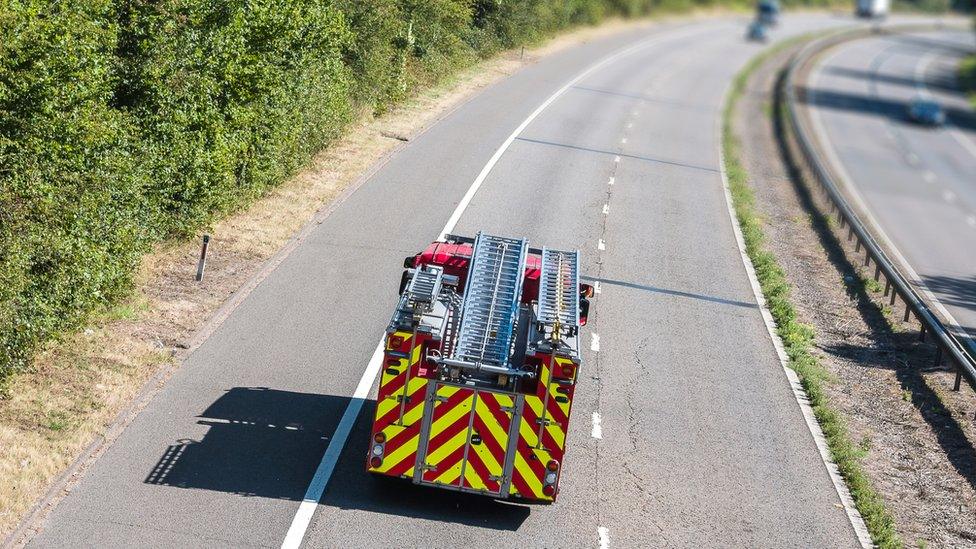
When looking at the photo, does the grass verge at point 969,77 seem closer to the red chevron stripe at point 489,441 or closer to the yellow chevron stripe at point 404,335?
the red chevron stripe at point 489,441

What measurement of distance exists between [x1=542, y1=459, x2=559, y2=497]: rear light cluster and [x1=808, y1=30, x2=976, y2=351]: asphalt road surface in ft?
48.3

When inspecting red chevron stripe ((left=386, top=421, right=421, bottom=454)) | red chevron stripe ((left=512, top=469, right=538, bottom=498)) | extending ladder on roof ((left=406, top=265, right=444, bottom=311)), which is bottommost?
red chevron stripe ((left=512, top=469, right=538, bottom=498))

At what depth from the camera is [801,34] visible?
104 metres

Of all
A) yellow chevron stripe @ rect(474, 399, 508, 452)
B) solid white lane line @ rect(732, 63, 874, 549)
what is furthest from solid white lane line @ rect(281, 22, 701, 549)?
solid white lane line @ rect(732, 63, 874, 549)

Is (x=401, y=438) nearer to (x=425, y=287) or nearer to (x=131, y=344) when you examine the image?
(x=425, y=287)

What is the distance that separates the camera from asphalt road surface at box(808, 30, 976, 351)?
33.9 metres

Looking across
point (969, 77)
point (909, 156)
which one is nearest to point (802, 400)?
point (909, 156)

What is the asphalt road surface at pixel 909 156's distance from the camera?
3388 centimetres

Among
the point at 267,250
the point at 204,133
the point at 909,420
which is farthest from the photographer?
the point at 267,250

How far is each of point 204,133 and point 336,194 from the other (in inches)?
262

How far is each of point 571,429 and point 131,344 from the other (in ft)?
22.2

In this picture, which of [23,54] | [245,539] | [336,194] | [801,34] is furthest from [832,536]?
[801,34]

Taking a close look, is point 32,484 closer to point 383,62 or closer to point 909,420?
point 909,420

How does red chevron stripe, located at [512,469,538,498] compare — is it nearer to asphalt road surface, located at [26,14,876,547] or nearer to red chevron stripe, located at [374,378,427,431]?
asphalt road surface, located at [26,14,876,547]
